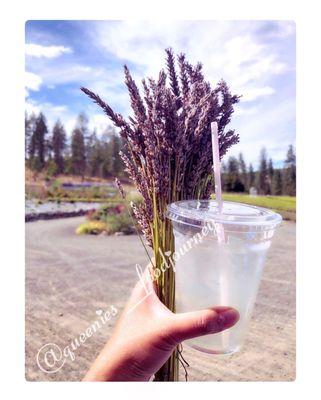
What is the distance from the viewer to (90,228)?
13.2 feet

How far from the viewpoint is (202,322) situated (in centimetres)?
89

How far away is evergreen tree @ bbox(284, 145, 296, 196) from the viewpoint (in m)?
1.56

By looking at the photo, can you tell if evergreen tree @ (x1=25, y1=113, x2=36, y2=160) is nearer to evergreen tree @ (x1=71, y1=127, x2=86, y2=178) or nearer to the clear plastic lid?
evergreen tree @ (x1=71, y1=127, x2=86, y2=178)

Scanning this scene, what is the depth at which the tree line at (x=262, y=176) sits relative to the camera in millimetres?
1581

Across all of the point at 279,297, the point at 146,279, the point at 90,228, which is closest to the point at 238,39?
the point at 146,279

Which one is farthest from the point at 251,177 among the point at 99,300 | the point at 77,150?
the point at 99,300

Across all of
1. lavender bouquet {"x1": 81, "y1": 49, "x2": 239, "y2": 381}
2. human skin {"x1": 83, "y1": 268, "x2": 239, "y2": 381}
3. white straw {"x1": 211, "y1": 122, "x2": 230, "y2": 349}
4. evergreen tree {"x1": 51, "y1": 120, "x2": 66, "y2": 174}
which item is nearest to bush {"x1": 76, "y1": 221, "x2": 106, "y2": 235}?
evergreen tree {"x1": 51, "y1": 120, "x2": 66, "y2": 174}

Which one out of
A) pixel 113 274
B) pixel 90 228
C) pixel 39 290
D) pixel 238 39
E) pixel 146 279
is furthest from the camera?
pixel 90 228

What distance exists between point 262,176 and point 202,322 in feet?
3.30

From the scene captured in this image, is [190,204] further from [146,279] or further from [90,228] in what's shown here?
[90,228]

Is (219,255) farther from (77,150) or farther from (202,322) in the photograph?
(77,150)
